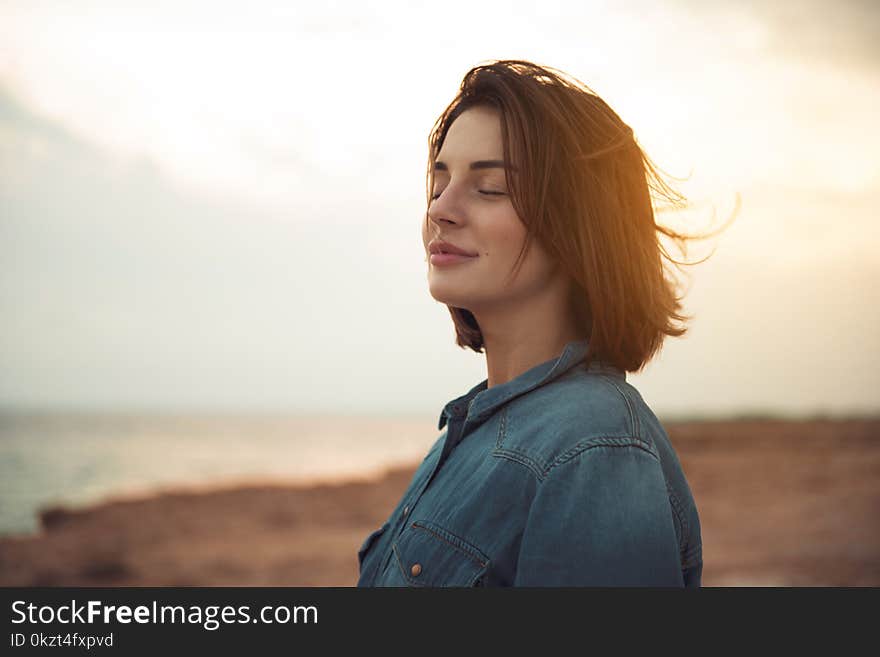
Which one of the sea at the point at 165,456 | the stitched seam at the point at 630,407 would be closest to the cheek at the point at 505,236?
the stitched seam at the point at 630,407

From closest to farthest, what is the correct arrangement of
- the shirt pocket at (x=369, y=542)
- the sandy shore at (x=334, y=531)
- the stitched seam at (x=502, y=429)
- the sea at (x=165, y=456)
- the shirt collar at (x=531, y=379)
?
the stitched seam at (x=502, y=429) < the shirt collar at (x=531, y=379) < the shirt pocket at (x=369, y=542) < the sandy shore at (x=334, y=531) < the sea at (x=165, y=456)

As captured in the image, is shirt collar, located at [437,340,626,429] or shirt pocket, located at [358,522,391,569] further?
shirt pocket, located at [358,522,391,569]

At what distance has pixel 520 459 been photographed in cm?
164

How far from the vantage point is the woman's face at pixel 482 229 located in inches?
75.2

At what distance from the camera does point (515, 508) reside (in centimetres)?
161

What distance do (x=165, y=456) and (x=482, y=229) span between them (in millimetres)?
43792

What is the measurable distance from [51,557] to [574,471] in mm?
11932

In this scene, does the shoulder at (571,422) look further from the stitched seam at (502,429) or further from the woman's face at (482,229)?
the woman's face at (482,229)

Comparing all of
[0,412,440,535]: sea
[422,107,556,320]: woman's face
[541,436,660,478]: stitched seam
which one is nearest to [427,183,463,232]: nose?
[422,107,556,320]: woman's face

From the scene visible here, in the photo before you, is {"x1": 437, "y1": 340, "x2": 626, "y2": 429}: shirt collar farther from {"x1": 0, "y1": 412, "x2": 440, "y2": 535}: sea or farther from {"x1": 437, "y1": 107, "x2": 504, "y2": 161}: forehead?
Answer: {"x1": 0, "y1": 412, "x2": 440, "y2": 535}: sea

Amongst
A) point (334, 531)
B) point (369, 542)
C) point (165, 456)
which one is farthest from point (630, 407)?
point (165, 456)

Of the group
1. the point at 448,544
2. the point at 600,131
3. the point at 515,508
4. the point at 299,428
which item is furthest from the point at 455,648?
the point at 299,428

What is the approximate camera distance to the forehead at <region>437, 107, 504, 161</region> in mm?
1927

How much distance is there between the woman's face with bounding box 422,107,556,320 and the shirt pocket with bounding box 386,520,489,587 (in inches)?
24.1
